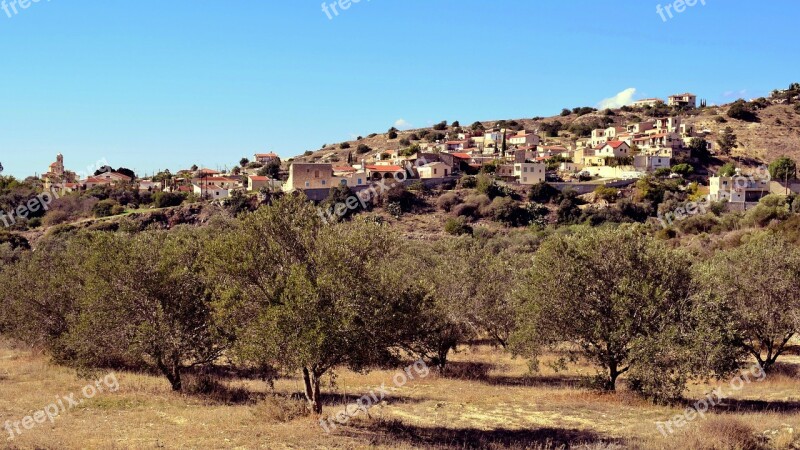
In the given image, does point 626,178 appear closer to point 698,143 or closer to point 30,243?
point 698,143

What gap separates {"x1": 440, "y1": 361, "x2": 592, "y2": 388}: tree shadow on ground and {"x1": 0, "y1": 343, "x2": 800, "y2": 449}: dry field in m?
0.14

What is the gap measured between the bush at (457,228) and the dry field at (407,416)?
61.6 m

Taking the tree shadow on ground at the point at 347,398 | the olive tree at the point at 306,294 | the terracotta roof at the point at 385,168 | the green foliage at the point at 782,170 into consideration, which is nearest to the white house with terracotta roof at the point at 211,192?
the terracotta roof at the point at 385,168

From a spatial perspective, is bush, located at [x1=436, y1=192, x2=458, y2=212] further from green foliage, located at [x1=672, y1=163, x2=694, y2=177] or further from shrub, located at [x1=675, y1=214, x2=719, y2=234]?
green foliage, located at [x1=672, y1=163, x2=694, y2=177]

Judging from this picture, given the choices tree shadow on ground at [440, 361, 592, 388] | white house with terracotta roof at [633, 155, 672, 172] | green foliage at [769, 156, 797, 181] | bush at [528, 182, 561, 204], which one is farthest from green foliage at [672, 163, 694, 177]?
tree shadow on ground at [440, 361, 592, 388]

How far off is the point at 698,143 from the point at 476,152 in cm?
4586

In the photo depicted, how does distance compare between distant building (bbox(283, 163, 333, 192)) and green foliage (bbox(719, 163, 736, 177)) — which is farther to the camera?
green foliage (bbox(719, 163, 736, 177))

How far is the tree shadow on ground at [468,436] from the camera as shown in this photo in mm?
18422

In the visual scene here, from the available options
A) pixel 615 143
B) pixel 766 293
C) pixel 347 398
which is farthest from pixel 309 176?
pixel 766 293

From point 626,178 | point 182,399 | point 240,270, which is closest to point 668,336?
point 240,270

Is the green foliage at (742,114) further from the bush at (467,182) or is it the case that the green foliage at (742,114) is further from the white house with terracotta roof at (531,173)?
the bush at (467,182)

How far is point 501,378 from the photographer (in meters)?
30.5

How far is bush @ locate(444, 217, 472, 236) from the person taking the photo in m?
91.5

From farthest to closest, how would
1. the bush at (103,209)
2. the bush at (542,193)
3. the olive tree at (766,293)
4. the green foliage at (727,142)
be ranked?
1. the green foliage at (727,142)
2. the bush at (542,193)
3. the bush at (103,209)
4. the olive tree at (766,293)
